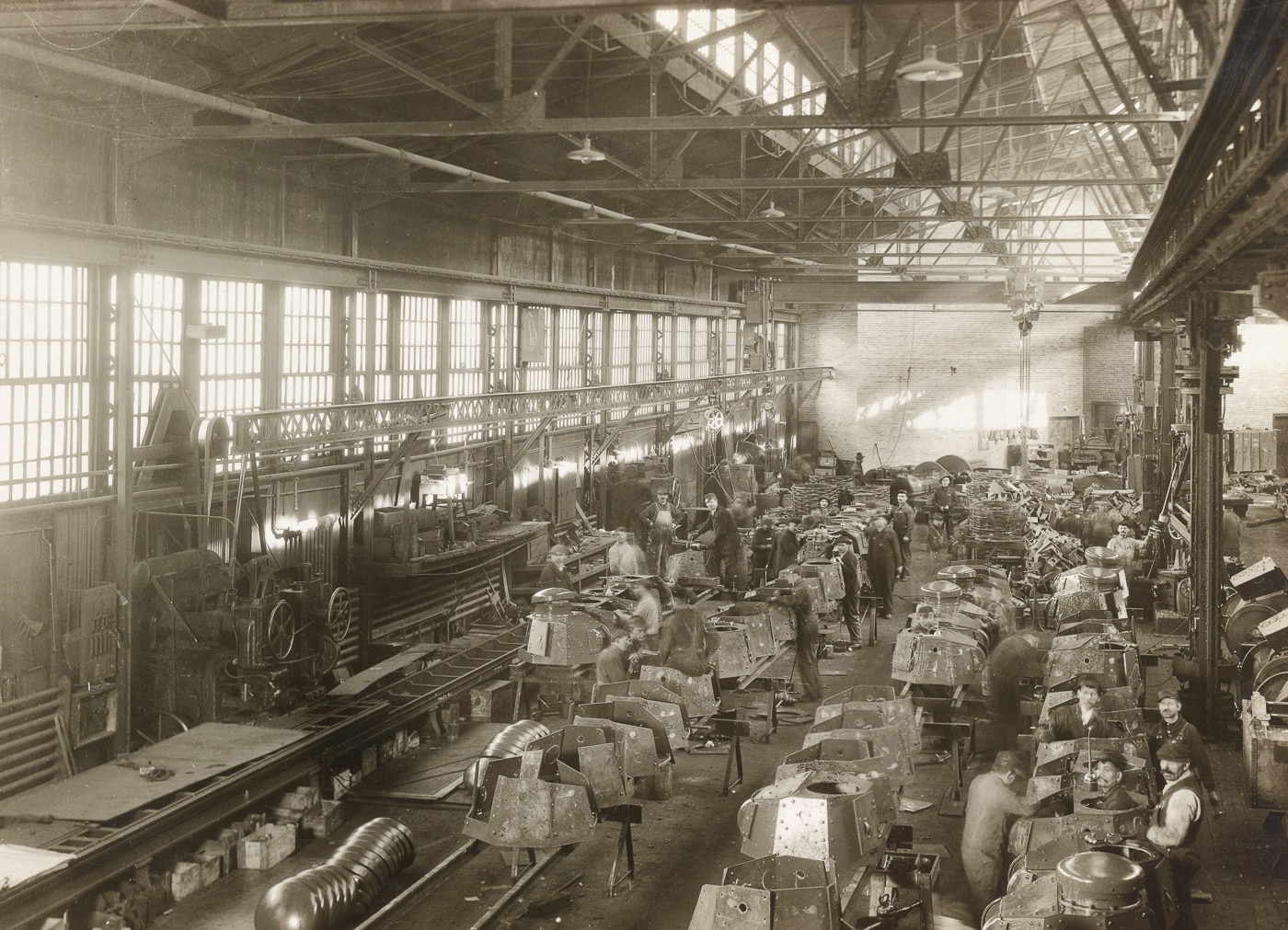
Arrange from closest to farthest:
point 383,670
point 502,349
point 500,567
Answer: point 383,670, point 500,567, point 502,349

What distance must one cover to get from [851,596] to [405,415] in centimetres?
731

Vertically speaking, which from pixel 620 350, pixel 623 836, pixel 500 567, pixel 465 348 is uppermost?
pixel 620 350

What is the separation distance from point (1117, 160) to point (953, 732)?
26224 mm

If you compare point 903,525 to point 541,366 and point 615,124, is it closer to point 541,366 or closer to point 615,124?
point 541,366

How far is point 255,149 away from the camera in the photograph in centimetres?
1395

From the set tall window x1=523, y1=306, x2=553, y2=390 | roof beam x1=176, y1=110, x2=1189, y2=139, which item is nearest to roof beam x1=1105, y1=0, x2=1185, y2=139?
roof beam x1=176, y1=110, x2=1189, y2=139

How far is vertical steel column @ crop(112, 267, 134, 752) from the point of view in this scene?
39.3 feet

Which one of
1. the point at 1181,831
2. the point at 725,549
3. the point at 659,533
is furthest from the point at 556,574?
the point at 1181,831

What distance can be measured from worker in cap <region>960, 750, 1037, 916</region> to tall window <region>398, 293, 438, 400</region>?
1170 cm

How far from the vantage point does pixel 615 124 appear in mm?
11367

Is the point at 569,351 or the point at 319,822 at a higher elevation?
the point at 569,351

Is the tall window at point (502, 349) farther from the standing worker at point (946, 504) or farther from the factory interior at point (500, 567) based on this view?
the standing worker at point (946, 504)

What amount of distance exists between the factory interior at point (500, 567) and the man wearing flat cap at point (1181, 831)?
30mm

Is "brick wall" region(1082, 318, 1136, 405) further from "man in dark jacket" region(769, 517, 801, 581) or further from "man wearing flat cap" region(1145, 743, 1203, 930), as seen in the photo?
"man wearing flat cap" region(1145, 743, 1203, 930)
